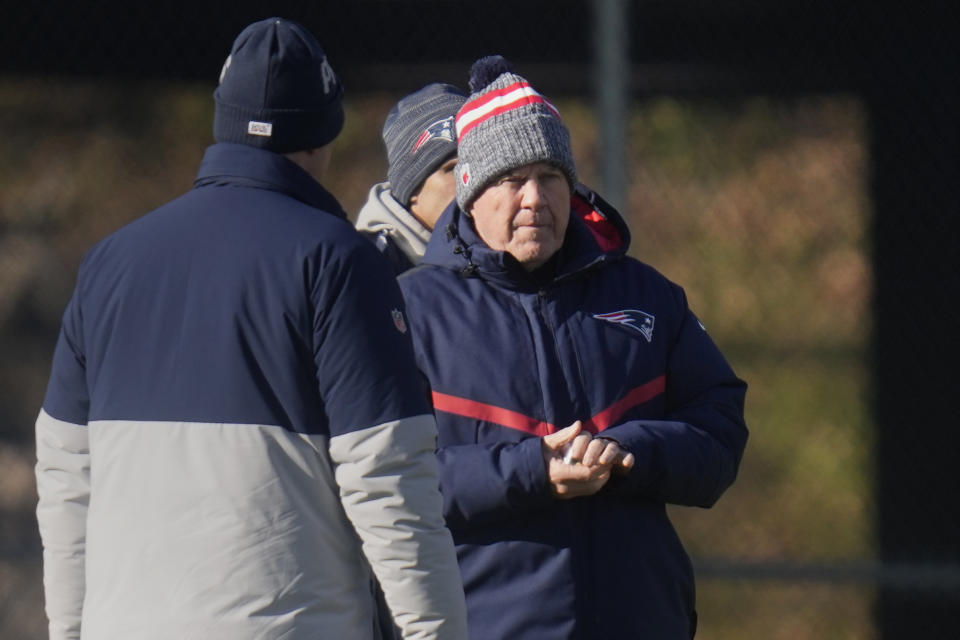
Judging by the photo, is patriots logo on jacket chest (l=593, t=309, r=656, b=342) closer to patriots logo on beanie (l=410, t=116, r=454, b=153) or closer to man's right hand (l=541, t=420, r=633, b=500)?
man's right hand (l=541, t=420, r=633, b=500)

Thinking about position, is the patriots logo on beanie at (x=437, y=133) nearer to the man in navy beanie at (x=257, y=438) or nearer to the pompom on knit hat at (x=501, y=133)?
the pompom on knit hat at (x=501, y=133)

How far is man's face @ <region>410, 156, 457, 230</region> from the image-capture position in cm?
281

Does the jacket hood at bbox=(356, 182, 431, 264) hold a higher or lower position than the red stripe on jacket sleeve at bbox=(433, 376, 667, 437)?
higher

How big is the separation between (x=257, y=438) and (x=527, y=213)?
80 centimetres

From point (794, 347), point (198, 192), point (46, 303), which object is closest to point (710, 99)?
point (794, 347)

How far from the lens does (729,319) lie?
385 cm

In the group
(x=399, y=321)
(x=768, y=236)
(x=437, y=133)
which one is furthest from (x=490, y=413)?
(x=768, y=236)

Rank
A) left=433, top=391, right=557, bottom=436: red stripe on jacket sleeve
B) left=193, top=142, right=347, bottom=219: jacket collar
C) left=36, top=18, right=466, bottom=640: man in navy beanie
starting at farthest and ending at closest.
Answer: left=433, top=391, right=557, bottom=436: red stripe on jacket sleeve → left=193, top=142, right=347, bottom=219: jacket collar → left=36, top=18, right=466, bottom=640: man in navy beanie

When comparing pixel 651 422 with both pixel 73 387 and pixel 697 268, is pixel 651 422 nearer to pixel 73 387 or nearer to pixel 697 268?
pixel 73 387

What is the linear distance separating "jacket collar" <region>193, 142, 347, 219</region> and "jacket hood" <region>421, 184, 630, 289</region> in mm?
517

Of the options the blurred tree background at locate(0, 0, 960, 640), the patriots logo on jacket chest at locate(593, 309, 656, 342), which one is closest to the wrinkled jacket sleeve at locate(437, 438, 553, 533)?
the patriots logo on jacket chest at locate(593, 309, 656, 342)

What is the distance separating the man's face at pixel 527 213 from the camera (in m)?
2.39

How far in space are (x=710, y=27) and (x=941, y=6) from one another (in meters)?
0.64

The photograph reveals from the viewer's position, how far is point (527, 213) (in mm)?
2402
